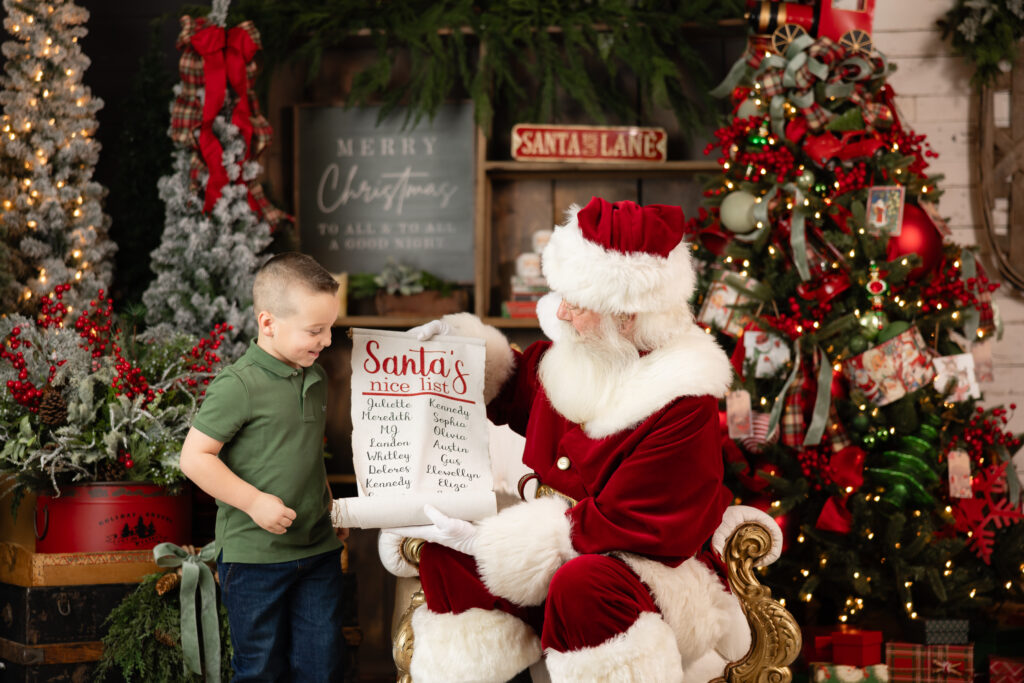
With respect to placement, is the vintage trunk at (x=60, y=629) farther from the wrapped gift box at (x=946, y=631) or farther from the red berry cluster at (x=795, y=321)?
the wrapped gift box at (x=946, y=631)

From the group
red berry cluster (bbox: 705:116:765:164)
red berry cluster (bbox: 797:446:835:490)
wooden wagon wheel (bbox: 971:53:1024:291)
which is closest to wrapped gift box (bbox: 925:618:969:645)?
red berry cluster (bbox: 797:446:835:490)

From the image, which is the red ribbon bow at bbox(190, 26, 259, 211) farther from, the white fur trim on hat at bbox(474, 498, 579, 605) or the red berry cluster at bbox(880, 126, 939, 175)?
the red berry cluster at bbox(880, 126, 939, 175)

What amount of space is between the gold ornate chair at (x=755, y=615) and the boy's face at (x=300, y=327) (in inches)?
19.6

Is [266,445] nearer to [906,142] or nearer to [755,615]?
[755,615]

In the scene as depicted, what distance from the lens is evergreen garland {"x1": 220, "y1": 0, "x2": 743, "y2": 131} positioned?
3457 mm

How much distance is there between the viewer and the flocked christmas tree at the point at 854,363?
9.20 ft

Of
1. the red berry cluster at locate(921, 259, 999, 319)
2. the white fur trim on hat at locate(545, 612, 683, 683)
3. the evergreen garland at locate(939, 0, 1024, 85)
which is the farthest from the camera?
the evergreen garland at locate(939, 0, 1024, 85)

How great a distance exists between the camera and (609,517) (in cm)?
188

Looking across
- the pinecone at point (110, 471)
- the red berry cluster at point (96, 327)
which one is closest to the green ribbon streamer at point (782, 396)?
the pinecone at point (110, 471)

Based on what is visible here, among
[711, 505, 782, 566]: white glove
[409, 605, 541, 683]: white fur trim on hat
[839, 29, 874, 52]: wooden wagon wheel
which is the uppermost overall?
[839, 29, 874, 52]: wooden wagon wheel

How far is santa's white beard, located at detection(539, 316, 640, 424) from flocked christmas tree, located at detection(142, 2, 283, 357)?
1.49 meters

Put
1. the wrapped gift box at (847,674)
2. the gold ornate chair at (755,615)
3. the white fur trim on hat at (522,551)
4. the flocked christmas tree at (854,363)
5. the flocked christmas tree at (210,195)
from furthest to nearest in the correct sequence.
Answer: the flocked christmas tree at (210,195) → the flocked christmas tree at (854,363) → the wrapped gift box at (847,674) → the gold ornate chair at (755,615) → the white fur trim on hat at (522,551)

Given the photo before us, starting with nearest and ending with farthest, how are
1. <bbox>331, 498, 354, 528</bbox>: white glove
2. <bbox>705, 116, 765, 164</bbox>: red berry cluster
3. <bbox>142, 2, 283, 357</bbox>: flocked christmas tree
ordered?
<bbox>331, 498, 354, 528</bbox>: white glove
<bbox>705, 116, 765, 164</bbox>: red berry cluster
<bbox>142, 2, 283, 357</bbox>: flocked christmas tree

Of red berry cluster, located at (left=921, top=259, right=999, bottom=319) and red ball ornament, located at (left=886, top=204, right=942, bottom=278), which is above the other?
red ball ornament, located at (left=886, top=204, right=942, bottom=278)
